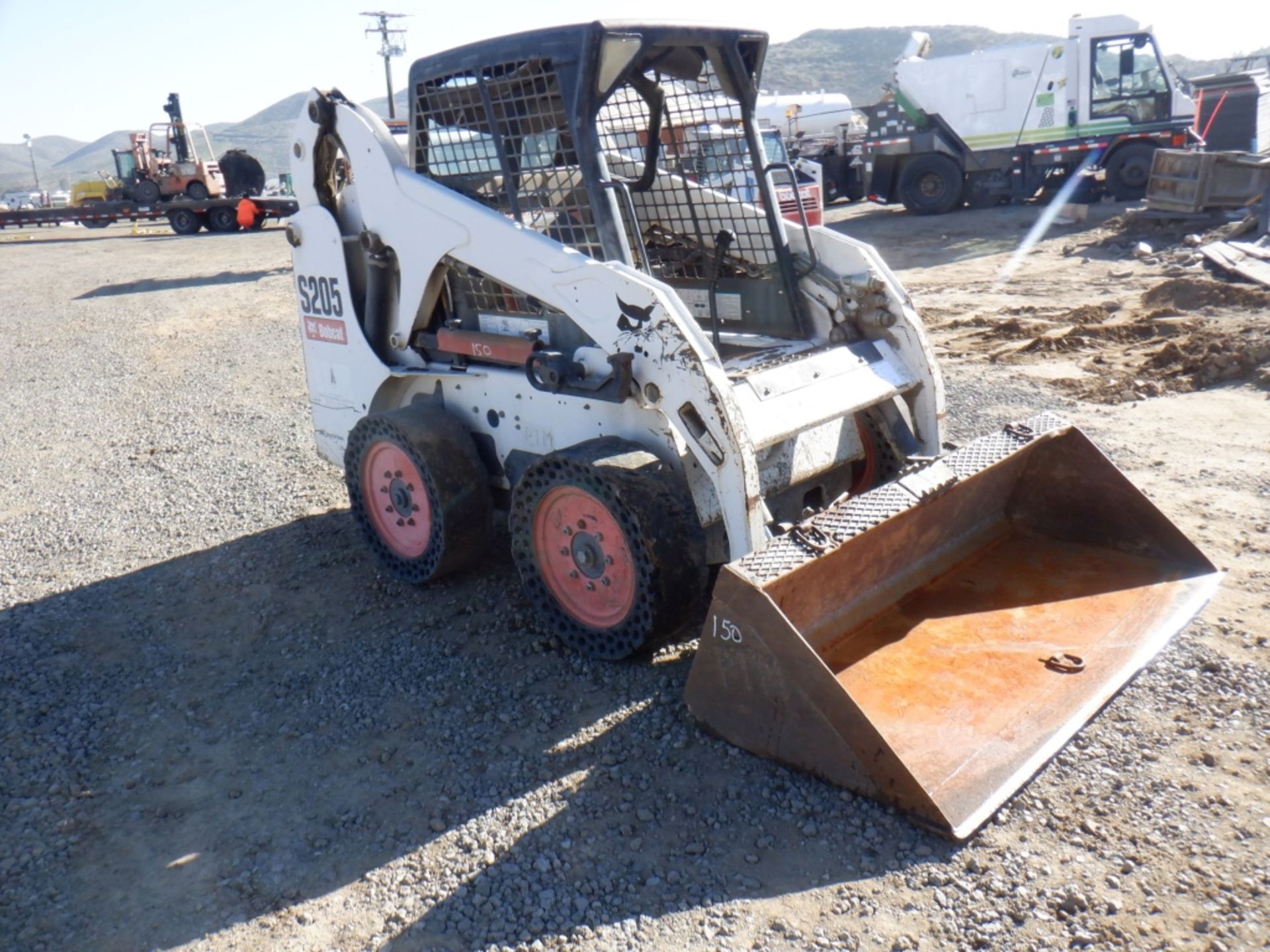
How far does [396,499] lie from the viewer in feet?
15.4

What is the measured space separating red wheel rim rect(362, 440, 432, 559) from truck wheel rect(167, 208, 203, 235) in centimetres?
2434

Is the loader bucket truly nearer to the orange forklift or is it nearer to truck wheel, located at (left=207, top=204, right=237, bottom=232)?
truck wheel, located at (left=207, top=204, right=237, bottom=232)

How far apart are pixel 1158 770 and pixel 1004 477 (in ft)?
4.52

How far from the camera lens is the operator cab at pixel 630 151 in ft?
12.9

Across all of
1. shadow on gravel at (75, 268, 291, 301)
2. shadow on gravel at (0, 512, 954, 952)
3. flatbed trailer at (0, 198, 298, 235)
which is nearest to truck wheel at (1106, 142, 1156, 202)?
shadow on gravel at (75, 268, 291, 301)

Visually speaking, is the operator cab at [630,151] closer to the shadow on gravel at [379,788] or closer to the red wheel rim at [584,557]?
the red wheel rim at [584,557]

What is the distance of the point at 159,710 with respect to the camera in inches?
154

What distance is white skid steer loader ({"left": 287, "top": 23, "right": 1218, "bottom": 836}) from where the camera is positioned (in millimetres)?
3211

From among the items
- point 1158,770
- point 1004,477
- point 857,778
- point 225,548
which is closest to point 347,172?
point 225,548

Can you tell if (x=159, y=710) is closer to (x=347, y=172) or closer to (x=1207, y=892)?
(x=347, y=172)

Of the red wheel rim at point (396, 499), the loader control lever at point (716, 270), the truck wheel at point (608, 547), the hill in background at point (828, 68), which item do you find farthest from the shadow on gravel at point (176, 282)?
the hill in background at point (828, 68)

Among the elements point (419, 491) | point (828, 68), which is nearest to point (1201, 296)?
point (419, 491)

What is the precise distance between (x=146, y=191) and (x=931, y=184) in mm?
19462

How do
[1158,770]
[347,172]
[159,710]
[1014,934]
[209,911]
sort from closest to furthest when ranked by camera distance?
[1014,934], [209,911], [1158,770], [159,710], [347,172]
